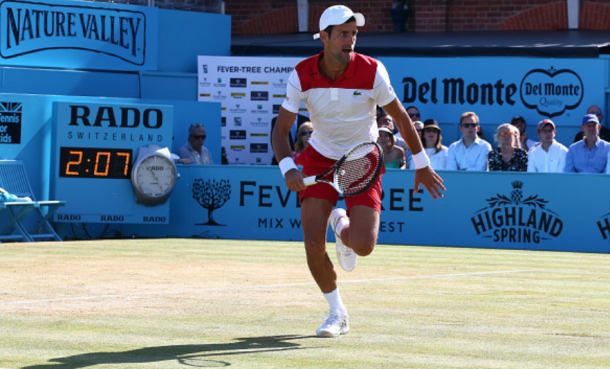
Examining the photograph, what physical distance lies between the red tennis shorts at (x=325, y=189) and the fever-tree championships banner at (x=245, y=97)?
12.9m

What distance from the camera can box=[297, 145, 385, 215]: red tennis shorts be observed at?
7145mm

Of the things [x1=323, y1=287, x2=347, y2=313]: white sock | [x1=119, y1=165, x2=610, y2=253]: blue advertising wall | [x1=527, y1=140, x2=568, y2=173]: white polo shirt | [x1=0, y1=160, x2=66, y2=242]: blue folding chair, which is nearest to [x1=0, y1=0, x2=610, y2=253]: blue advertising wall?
[x1=119, y1=165, x2=610, y2=253]: blue advertising wall

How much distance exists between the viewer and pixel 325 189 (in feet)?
23.6

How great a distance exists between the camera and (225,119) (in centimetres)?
2053

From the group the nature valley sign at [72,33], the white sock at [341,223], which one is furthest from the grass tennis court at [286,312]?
the nature valley sign at [72,33]

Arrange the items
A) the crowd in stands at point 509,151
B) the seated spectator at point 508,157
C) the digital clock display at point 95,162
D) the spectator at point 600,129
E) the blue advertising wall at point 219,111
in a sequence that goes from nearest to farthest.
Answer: the crowd in stands at point 509,151 < the blue advertising wall at point 219,111 < the seated spectator at point 508,157 < the digital clock display at point 95,162 < the spectator at point 600,129

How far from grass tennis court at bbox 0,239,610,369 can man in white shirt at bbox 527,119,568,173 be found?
2317mm

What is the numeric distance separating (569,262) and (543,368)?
809 cm

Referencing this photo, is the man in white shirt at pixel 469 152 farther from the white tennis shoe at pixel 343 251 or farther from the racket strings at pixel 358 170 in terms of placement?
the racket strings at pixel 358 170

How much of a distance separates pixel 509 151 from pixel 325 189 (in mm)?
9267

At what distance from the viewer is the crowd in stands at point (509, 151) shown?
51.6 ft

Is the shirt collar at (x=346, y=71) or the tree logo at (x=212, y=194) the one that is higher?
the shirt collar at (x=346, y=71)

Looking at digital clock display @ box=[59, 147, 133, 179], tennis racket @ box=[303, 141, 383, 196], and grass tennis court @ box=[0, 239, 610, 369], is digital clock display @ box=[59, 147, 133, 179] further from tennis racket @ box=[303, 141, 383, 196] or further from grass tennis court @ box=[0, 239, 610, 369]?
tennis racket @ box=[303, 141, 383, 196]

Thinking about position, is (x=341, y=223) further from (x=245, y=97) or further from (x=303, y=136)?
(x=245, y=97)
